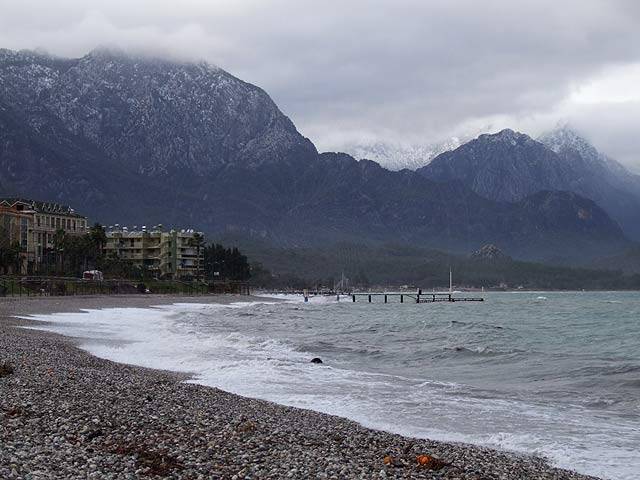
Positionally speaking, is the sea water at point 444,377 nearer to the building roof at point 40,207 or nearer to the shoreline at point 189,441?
the shoreline at point 189,441

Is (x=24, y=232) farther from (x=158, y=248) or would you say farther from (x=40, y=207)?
(x=158, y=248)

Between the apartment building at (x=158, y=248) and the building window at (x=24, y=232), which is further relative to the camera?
the apartment building at (x=158, y=248)

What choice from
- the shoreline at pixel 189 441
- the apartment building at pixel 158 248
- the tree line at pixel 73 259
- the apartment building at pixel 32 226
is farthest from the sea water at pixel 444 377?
the apartment building at pixel 158 248

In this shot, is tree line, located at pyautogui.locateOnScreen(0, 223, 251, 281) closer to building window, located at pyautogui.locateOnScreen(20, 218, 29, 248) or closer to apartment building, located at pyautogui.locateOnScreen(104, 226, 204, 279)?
building window, located at pyautogui.locateOnScreen(20, 218, 29, 248)

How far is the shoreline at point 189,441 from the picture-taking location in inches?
444

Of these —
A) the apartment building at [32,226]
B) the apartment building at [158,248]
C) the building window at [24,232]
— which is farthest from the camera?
the apartment building at [158,248]

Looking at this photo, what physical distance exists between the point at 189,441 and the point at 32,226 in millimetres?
118383

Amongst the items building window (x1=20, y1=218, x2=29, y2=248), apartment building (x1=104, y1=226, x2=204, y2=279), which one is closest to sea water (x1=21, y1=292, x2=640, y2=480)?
building window (x1=20, y1=218, x2=29, y2=248)

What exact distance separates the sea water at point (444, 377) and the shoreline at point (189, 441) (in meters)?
1.88

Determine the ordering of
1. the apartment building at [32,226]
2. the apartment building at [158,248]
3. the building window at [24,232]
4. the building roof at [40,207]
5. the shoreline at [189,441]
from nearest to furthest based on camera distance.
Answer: the shoreline at [189,441], the apartment building at [32,226], the building window at [24,232], the building roof at [40,207], the apartment building at [158,248]

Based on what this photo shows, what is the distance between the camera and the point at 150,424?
1454 centimetres

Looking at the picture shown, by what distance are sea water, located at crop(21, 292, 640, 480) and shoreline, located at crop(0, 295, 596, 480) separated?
1.88 m

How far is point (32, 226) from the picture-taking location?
12350 cm

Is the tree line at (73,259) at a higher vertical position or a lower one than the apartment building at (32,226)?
lower
